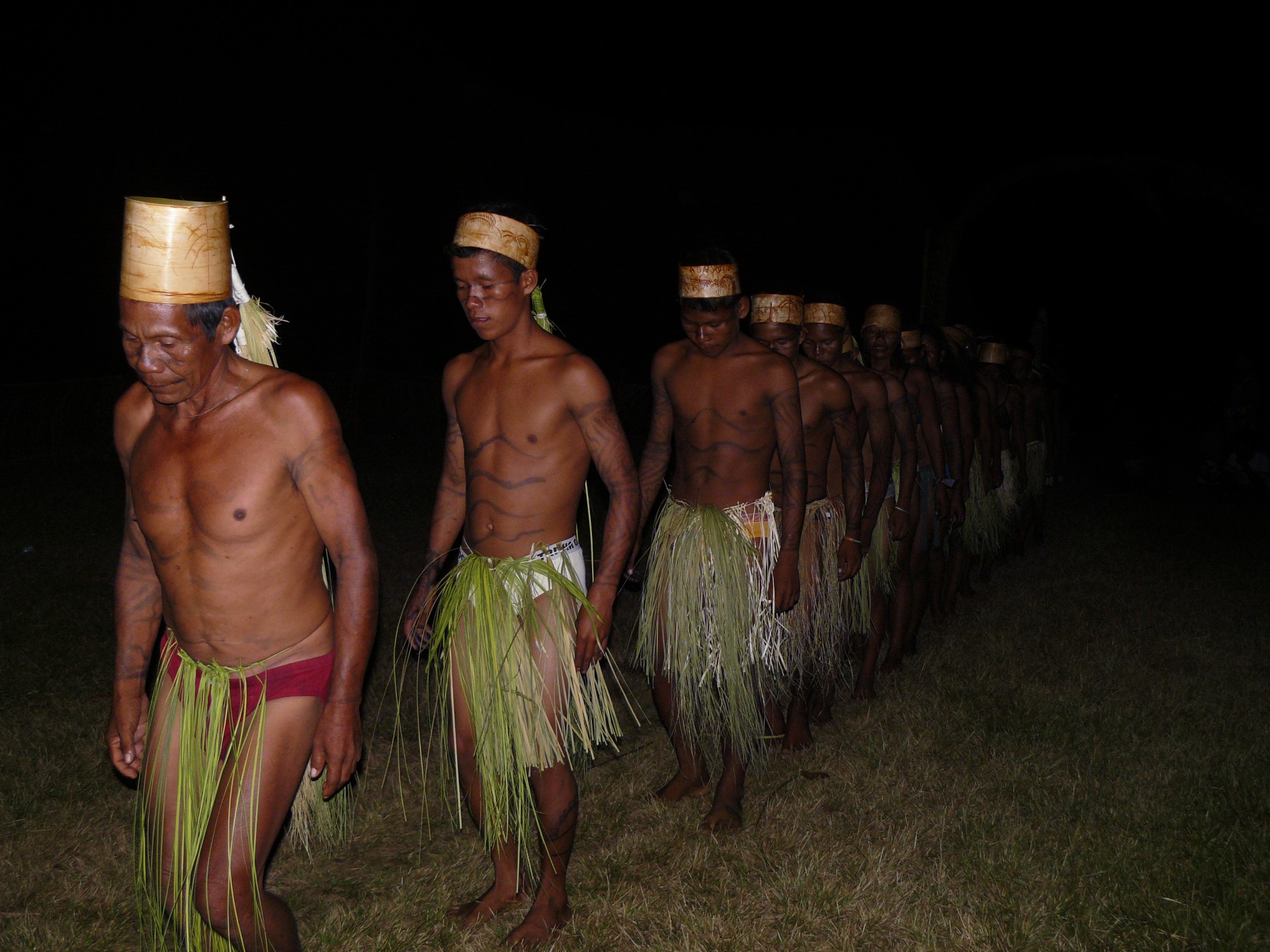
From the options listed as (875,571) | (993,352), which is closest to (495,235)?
(875,571)

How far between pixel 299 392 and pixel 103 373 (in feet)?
41.0

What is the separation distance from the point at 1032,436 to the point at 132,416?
7924mm

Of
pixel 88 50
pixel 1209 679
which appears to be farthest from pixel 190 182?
pixel 1209 679

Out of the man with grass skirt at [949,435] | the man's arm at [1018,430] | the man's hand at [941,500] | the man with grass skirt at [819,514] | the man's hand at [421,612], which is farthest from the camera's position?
the man's arm at [1018,430]

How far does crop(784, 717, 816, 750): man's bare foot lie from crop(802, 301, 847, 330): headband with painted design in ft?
6.04

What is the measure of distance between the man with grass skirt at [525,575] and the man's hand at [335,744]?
1.98 feet

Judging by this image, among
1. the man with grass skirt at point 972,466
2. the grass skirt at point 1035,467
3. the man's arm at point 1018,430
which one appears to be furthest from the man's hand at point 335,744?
the grass skirt at point 1035,467

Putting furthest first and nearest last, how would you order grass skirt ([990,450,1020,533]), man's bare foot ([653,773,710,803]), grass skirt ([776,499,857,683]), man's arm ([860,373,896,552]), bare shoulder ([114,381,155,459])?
grass skirt ([990,450,1020,533]), man's arm ([860,373,896,552]), grass skirt ([776,499,857,683]), man's bare foot ([653,773,710,803]), bare shoulder ([114,381,155,459])

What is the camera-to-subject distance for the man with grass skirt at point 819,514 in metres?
4.20

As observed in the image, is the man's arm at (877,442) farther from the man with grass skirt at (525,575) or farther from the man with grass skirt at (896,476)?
the man with grass skirt at (525,575)

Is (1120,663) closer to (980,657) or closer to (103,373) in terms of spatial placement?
(980,657)

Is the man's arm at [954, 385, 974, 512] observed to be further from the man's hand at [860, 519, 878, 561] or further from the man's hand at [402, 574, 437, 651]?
the man's hand at [402, 574, 437, 651]

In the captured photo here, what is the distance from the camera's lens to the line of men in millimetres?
2172

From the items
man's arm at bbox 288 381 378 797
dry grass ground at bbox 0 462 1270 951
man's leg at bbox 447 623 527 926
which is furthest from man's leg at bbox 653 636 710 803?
man's arm at bbox 288 381 378 797
